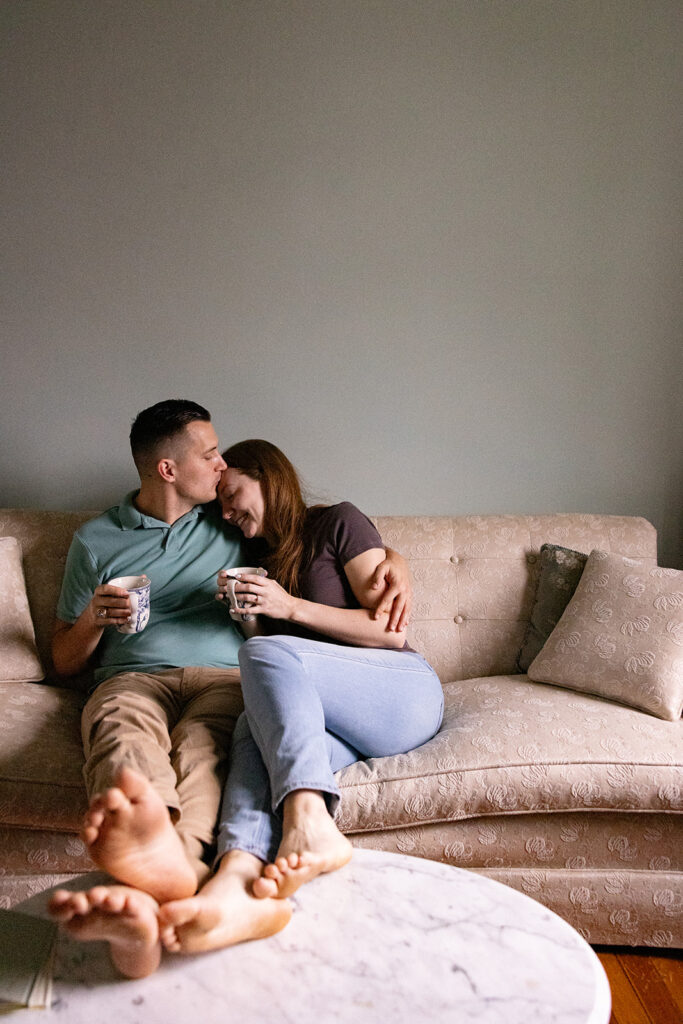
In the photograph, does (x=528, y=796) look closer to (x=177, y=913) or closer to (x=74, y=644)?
(x=177, y=913)

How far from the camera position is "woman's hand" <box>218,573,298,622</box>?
1688mm

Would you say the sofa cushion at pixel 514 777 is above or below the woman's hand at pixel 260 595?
below

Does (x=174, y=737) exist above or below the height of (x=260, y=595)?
below

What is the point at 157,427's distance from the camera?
1979 millimetres

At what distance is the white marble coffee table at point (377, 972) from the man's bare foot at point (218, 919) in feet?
0.06

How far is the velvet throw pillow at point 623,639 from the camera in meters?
1.84

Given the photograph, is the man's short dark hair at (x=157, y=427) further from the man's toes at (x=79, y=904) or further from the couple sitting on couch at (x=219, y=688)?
the man's toes at (x=79, y=904)

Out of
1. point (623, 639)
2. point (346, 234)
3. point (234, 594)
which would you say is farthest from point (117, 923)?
point (346, 234)

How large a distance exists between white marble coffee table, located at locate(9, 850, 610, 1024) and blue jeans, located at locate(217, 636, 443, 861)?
214mm

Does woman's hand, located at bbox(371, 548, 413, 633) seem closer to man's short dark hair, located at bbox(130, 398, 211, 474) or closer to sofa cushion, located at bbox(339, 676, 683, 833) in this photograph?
sofa cushion, located at bbox(339, 676, 683, 833)

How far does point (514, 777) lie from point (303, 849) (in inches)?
22.0

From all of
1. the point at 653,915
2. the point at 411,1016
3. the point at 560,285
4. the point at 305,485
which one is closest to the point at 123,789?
the point at 411,1016

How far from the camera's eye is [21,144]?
2422 millimetres

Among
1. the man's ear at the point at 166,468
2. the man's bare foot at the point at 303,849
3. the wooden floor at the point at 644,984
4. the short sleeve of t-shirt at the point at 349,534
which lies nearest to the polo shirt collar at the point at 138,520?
the man's ear at the point at 166,468
